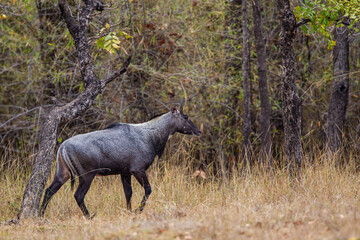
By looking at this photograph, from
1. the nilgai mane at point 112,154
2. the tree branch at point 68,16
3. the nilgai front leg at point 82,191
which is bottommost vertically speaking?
the nilgai front leg at point 82,191

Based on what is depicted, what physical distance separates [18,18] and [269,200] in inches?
392

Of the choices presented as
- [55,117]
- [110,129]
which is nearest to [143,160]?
[110,129]

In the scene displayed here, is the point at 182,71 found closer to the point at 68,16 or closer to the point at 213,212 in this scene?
the point at 68,16

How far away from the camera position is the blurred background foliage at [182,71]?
1162cm

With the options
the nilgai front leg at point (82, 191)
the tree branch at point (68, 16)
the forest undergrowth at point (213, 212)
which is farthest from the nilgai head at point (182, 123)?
the tree branch at point (68, 16)

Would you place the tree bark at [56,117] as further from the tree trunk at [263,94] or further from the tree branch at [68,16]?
the tree trunk at [263,94]

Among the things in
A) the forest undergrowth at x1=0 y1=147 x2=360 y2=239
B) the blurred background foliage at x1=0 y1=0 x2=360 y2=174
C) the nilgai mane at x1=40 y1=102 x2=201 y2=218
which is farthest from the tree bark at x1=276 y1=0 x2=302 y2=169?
the blurred background foliage at x1=0 y1=0 x2=360 y2=174

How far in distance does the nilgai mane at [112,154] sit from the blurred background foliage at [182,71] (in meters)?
2.88

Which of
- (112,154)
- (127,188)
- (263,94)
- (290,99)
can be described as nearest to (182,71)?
(263,94)

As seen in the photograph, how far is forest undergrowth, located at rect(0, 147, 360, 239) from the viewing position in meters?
4.99

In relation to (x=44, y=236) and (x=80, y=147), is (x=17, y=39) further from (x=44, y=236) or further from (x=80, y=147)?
(x=44, y=236)

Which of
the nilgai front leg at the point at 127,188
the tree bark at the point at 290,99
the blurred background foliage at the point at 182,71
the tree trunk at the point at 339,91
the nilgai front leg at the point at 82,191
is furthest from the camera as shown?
the blurred background foliage at the point at 182,71

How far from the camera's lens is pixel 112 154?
766 centimetres

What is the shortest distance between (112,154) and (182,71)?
433 cm
